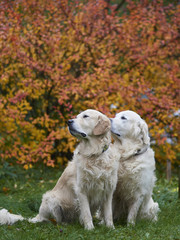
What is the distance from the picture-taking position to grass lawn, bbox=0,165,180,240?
11.1 feet

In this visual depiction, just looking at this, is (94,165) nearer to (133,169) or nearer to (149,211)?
(133,169)

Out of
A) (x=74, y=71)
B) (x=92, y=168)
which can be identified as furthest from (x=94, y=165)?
(x=74, y=71)

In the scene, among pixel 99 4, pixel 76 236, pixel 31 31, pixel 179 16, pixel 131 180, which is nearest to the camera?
pixel 76 236

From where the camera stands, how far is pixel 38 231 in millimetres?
3496

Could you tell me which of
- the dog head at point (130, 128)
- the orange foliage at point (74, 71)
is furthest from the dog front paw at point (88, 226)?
the orange foliage at point (74, 71)

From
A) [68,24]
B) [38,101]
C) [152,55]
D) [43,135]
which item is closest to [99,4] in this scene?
[68,24]

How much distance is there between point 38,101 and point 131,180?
3544mm

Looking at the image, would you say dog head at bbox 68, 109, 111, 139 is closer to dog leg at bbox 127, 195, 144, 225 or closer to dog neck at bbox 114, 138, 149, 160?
dog neck at bbox 114, 138, 149, 160

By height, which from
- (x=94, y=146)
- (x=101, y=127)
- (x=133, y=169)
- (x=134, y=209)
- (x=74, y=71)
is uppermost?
(x=74, y=71)

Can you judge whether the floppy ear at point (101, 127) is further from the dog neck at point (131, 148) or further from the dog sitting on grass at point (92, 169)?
the dog neck at point (131, 148)

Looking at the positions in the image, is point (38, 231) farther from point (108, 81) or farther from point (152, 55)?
point (152, 55)

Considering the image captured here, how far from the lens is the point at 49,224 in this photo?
149 inches

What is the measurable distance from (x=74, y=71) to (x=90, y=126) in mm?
3313

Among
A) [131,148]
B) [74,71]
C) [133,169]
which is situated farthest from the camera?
[74,71]
